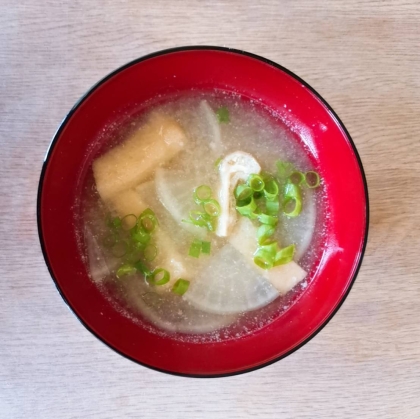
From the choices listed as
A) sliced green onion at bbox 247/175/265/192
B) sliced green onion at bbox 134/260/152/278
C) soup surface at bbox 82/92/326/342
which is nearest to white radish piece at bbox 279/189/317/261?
soup surface at bbox 82/92/326/342

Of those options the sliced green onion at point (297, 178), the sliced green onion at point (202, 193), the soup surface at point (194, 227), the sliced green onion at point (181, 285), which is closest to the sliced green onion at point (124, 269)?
the soup surface at point (194, 227)

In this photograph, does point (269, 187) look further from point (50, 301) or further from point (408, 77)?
point (50, 301)

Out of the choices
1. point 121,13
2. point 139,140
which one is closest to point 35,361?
point 139,140

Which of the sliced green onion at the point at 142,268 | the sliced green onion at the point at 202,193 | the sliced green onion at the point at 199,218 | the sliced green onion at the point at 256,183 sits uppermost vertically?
the sliced green onion at the point at 256,183

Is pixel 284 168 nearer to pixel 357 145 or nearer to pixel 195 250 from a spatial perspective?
pixel 357 145

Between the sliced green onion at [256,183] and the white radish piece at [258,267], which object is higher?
the sliced green onion at [256,183]

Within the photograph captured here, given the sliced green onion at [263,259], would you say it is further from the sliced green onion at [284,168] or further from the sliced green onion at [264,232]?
the sliced green onion at [284,168]

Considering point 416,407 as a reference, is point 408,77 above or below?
above
